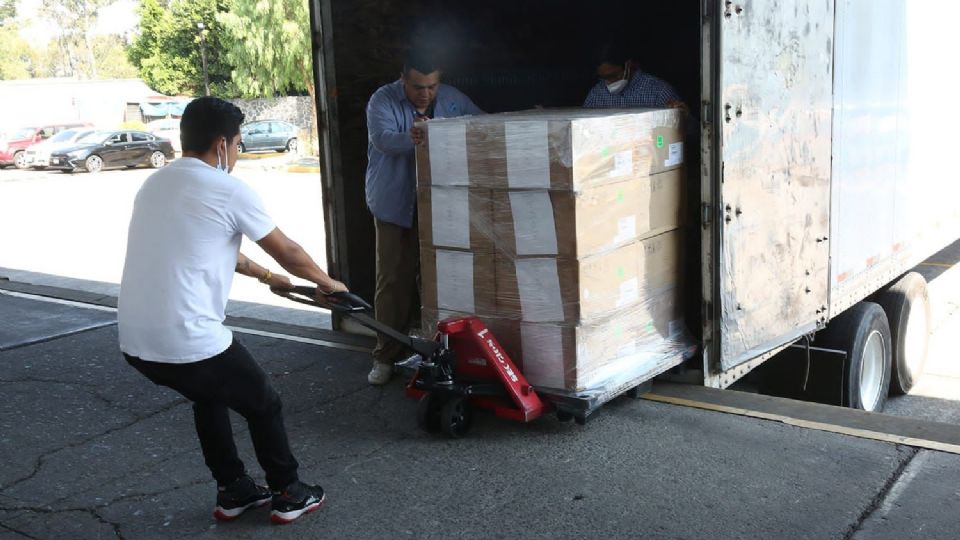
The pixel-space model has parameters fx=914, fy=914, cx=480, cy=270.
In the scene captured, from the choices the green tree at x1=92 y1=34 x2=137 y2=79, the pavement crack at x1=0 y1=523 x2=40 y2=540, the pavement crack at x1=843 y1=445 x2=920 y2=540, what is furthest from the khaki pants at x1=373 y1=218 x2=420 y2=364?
the green tree at x1=92 y1=34 x2=137 y2=79

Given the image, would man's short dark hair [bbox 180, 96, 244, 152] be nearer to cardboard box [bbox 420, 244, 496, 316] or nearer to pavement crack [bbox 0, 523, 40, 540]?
cardboard box [bbox 420, 244, 496, 316]

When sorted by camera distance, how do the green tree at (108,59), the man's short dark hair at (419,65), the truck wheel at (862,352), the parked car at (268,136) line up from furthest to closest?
the green tree at (108,59), the parked car at (268,136), the truck wheel at (862,352), the man's short dark hair at (419,65)

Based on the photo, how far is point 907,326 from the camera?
22.0 ft

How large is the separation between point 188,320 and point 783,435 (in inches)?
112

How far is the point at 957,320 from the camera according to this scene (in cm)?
898

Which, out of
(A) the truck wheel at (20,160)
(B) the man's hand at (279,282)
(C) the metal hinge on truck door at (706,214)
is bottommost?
(A) the truck wheel at (20,160)

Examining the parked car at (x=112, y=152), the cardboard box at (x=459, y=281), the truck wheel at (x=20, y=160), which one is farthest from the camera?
the truck wheel at (x=20, y=160)

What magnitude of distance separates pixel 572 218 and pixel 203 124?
1616 mm

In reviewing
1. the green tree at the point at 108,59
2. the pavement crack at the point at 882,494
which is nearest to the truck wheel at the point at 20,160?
the pavement crack at the point at 882,494

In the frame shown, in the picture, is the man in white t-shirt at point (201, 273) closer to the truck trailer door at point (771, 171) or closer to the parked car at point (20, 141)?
the truck trailer door at point (771, 171)

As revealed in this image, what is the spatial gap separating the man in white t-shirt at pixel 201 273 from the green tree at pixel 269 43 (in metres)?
32.5

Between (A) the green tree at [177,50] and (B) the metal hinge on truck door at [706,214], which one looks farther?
(A) the green tree at [177,50]

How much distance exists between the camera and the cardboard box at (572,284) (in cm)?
420

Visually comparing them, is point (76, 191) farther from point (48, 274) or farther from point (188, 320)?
point (188, 320)
